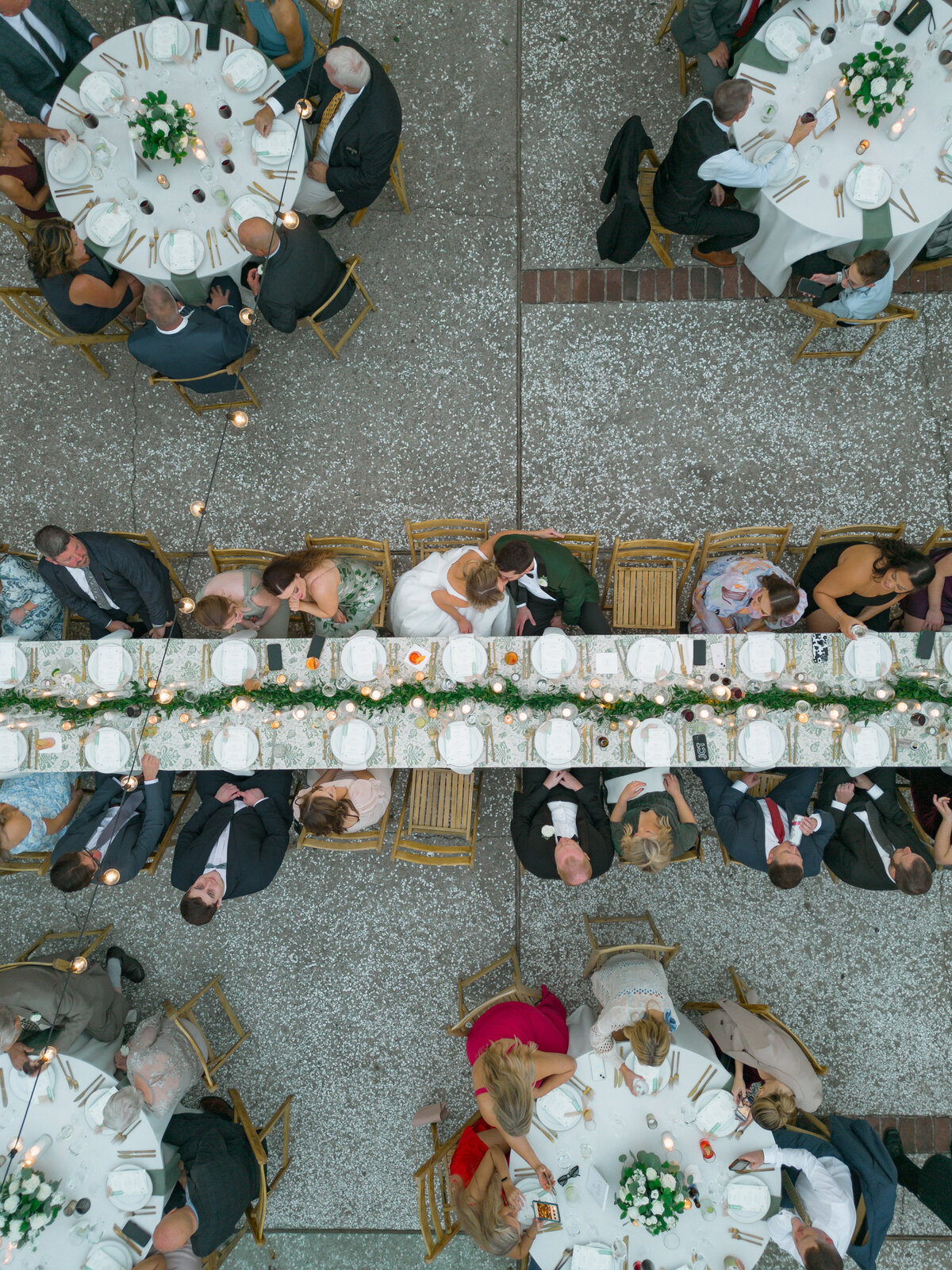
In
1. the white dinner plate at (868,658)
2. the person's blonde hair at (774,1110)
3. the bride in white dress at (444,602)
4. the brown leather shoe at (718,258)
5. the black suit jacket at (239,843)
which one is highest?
the brown leather shoe at (718,258)

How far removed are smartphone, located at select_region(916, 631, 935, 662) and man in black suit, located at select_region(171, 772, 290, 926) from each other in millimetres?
3207

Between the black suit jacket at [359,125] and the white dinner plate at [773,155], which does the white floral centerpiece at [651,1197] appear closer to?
the white dinner plate at [773,155]

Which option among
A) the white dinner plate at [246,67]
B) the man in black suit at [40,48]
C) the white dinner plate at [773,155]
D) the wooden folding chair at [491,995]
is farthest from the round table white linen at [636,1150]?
the man in black suit at [40,48]

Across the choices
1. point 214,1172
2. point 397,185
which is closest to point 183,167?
point 397,185

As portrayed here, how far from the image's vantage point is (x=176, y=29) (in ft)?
12.5

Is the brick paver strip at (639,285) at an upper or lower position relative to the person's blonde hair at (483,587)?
upper

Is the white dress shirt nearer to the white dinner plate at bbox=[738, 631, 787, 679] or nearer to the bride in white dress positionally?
the white dinner plate at bbox=[738, 631, 787, 679]

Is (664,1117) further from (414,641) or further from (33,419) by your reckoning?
(33,419)

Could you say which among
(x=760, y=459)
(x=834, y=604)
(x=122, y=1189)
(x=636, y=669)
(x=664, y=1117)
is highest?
(x=760, y=459)

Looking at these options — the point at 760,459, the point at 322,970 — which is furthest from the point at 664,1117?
the point at 760,459

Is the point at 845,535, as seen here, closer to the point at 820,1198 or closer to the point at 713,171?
the point at 713,171

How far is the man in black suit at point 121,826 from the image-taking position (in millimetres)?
3814

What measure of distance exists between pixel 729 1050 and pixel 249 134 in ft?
17.4

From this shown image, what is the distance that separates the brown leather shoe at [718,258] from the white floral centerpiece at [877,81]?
99cm
